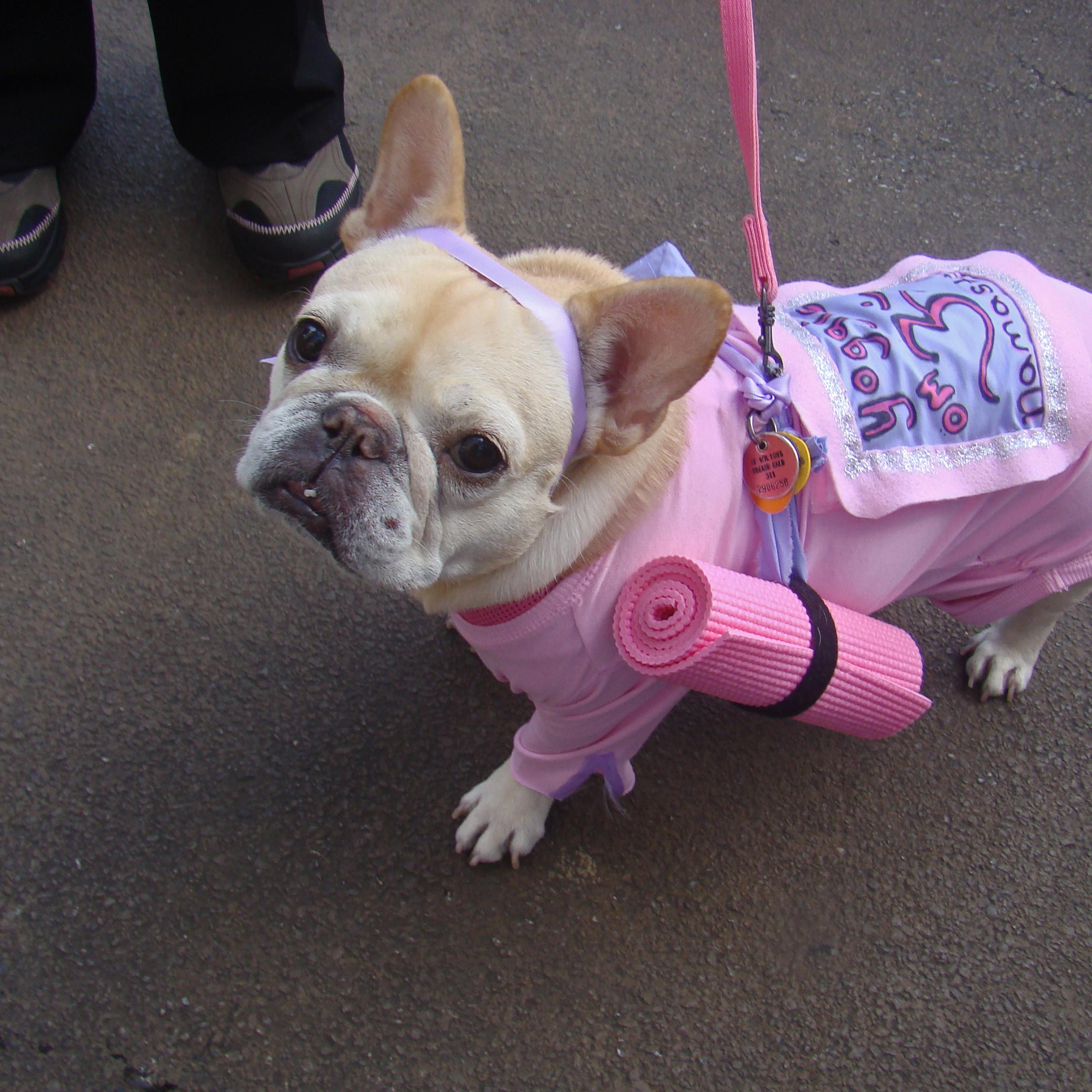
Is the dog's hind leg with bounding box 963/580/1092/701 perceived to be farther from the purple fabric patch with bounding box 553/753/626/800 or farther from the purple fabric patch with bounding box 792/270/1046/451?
the purple fabric patch with bounding box 553/753/626/800

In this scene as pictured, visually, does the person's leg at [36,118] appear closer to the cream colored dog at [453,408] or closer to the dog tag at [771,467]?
the cream colored dog at [453,408]

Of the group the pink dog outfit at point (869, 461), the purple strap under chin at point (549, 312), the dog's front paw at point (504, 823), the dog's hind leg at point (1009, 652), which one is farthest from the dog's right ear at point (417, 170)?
the dog's hind leg at point (1009, 652)

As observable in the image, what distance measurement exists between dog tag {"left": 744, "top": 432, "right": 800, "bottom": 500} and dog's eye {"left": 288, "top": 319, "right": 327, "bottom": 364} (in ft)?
2.70

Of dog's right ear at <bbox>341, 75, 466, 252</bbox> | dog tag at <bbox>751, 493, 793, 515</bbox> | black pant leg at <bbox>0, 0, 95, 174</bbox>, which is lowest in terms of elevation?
black pant leg at <bbox>0, 0, 95, 174</bbox>

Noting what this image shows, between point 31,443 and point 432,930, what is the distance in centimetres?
192

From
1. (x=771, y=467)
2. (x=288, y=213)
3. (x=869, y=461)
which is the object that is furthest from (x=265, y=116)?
(x=869, y=461)

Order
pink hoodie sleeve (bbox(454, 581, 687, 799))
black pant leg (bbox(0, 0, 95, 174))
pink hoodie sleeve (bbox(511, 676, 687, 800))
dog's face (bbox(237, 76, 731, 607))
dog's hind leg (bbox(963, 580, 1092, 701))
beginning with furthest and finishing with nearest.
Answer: black pant leg (bbox(0, 0, 95, 174)), dog's hind leg (bbox(963, 580, 1092, 701)), pink hoodie sleeve (bbox(511, 676, 687, 800)), pink hoodie sleeve (bbox(454, 581, 687, 799)), dog's face (bbox(237, 76, 731, 607))

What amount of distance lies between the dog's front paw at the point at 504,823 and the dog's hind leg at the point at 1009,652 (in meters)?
1.33

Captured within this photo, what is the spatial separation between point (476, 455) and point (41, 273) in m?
2.30

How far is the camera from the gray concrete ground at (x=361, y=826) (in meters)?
1.99

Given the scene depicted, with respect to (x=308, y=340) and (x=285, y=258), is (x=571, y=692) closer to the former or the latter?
(x=308, y=340)

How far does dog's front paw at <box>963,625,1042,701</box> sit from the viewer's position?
249 centimetres

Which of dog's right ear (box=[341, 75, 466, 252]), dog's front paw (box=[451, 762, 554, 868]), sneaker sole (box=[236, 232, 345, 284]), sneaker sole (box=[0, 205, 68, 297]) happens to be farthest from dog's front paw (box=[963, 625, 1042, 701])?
sneaker sole (box=[0, 205, 68, 297])

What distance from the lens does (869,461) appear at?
5.46 feet
